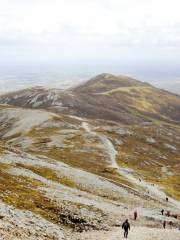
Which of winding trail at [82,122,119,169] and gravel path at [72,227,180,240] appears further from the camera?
winding trail at [82,122,119,169]

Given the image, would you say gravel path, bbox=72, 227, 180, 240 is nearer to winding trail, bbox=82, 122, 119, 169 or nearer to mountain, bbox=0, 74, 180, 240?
mountain, bbox=0, 74, 180, 240

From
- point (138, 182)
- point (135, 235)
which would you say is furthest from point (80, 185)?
point (138, 182)

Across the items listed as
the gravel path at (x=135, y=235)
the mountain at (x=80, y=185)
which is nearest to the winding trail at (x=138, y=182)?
the mountain at (x=80, y=185)

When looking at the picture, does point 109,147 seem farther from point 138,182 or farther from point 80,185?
point 80,185

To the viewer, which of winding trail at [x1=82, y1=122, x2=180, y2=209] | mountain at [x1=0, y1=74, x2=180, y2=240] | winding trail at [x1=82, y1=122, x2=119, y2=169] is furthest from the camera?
winding trail at [x1=82, y1=122, x2=119, y2=169]

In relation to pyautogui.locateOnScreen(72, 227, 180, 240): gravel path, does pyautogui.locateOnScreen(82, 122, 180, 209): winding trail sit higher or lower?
lower

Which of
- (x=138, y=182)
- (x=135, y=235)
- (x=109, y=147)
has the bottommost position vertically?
(x=109, y=147)

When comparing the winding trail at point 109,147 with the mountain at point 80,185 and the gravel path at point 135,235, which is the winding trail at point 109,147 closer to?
the mountain at point 80,185

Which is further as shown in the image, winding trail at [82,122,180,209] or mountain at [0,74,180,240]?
winding trail at [82,122,180,209]

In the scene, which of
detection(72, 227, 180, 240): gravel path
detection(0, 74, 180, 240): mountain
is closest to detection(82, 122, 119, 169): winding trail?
detection(0, 74, 180, 240): mountain

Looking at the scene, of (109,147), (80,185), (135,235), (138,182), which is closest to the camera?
(135,235)

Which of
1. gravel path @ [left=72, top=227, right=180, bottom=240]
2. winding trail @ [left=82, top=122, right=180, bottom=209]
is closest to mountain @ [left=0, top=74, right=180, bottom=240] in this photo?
winding trail @ [left=82, top=122, right=180, bottom=209]

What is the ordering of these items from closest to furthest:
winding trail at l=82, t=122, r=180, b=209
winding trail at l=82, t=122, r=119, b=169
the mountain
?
the mountain → winding trail at l=82, t=122, r=180, b=209 → winding trail at l=82, t=122, r=119, b=169

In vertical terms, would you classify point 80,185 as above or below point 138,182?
above
